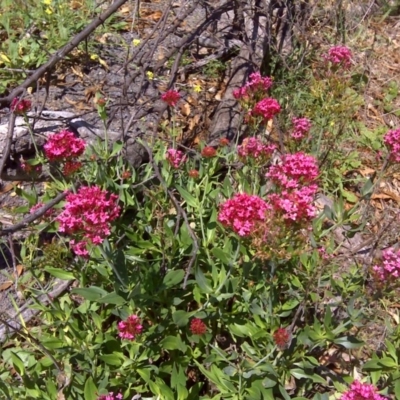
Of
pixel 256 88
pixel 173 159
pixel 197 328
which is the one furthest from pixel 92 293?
pixel 256 88

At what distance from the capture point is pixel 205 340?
2672 mm

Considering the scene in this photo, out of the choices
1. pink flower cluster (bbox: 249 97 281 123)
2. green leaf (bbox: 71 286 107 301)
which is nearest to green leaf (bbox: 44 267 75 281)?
green leaf (bbox: 71 286 107 301)

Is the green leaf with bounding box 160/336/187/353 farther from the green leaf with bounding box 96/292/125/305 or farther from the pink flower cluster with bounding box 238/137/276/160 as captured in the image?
the pink flower cluster with bounding box 238/137/276/160

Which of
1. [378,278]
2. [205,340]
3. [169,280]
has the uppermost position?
[378,278]

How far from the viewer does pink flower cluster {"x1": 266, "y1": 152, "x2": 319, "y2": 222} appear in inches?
86.3

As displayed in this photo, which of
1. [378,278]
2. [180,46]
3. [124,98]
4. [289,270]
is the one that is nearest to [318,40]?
[180,46]

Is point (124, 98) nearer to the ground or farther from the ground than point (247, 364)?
farther from the ground

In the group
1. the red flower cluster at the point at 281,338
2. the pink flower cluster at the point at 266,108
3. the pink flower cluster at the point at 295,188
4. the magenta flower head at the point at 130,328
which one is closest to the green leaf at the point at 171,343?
the magenta flower head at the point at 130,328

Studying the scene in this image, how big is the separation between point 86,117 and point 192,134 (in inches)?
31.7

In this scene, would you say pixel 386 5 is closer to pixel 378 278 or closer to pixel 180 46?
pixel 180 46

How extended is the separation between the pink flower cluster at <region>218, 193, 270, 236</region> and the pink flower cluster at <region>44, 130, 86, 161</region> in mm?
785

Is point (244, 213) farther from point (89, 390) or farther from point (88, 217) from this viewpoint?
point (89, 390)

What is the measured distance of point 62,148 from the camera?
8.50 feet

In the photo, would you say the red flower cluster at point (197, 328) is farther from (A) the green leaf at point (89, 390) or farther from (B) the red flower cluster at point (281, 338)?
(A) the green leaf at point (89, 390)
